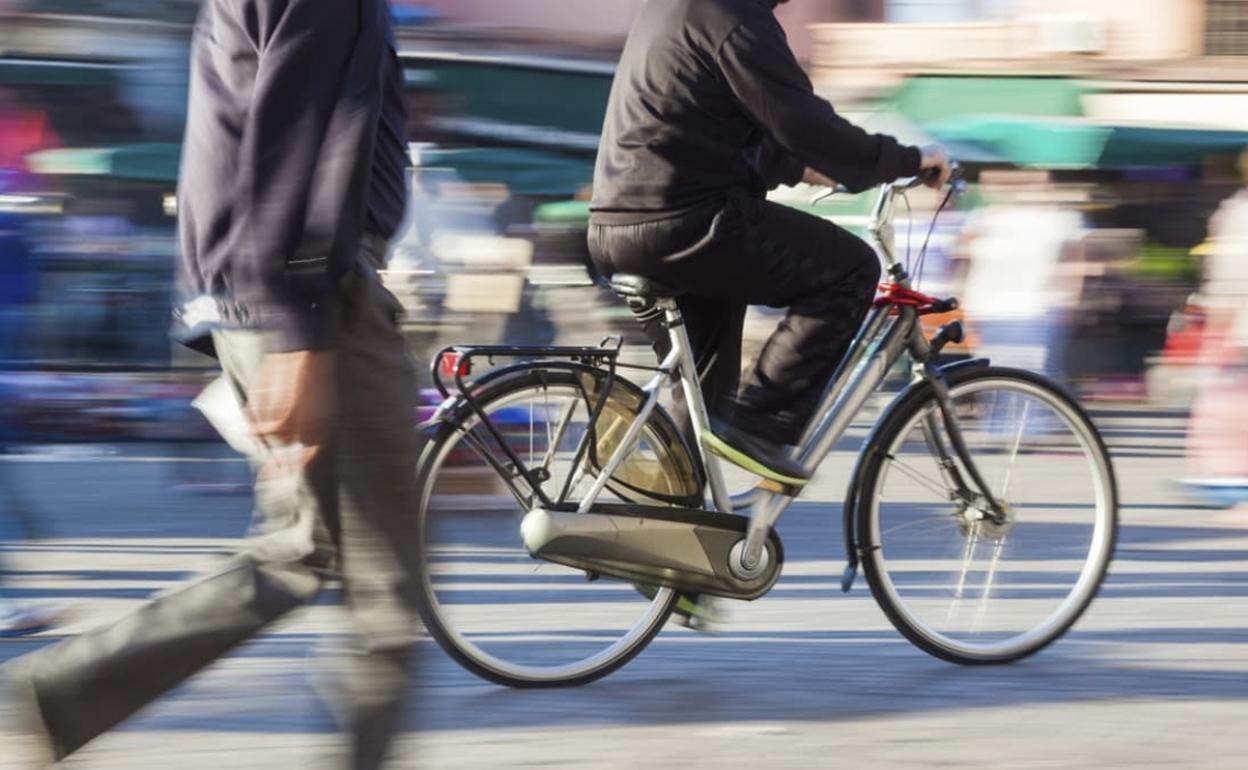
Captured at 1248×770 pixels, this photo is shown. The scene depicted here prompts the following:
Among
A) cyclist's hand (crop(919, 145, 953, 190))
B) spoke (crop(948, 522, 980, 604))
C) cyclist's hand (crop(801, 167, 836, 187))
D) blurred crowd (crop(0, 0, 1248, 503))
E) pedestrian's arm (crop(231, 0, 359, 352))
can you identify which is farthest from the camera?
blurred crowd (crop(0, 0, 1248, 503))

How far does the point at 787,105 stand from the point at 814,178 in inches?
17.4

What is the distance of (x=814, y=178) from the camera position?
5.03m

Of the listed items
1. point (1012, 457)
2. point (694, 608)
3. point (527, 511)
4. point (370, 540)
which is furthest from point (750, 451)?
point (370, 540)

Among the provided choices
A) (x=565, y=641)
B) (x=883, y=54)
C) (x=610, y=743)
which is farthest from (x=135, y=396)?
(x=883, y=54)

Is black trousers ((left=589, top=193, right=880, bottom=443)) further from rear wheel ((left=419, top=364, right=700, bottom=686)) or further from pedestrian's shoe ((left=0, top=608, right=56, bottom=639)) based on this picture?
pedestrian's shoe ((left=0, top=608, right=56, bottom=639))

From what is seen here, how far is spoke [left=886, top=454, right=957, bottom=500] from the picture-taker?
5031 mm

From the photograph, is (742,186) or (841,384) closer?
(742,186)

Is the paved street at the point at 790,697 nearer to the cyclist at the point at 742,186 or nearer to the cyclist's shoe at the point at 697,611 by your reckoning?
the cyclist's shoe at the point at 697,611

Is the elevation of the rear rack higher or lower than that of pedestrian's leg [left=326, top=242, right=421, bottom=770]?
lower

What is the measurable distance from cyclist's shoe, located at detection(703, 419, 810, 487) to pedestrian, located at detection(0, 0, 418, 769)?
1.50 meters

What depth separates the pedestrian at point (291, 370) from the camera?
10.6 ft

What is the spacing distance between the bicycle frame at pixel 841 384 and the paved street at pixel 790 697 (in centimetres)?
39

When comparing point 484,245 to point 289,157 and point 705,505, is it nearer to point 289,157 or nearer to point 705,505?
point 705,505

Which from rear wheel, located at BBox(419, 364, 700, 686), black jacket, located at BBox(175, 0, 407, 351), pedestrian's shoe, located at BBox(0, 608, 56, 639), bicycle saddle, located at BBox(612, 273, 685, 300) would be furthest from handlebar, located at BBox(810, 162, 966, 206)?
pedestrian's shoe, located at BBox(0, 608, 56, 639)
